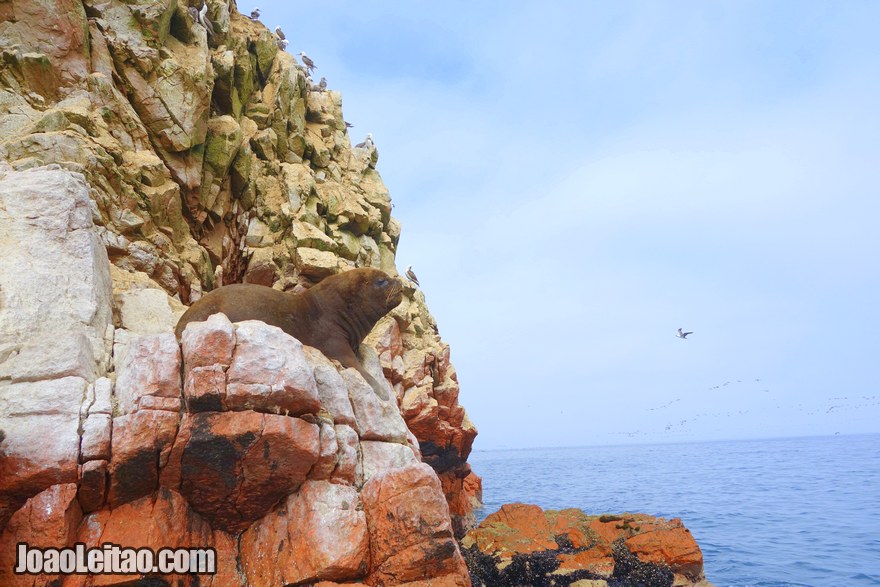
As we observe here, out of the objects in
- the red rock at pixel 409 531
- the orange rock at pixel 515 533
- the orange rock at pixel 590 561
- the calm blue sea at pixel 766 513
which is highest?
the red rock at pixel 409 531

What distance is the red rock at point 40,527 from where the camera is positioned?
4.51 metres

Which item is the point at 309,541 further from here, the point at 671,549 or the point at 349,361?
the point at 671,549

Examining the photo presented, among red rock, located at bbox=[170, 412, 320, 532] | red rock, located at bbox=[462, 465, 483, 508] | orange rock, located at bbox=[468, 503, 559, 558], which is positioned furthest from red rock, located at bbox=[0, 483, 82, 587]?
red rock, located at bbox=[462, 465, 483, 508]

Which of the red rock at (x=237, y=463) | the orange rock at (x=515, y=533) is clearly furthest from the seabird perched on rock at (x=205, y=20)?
the orange rock at (x=515, y=533)

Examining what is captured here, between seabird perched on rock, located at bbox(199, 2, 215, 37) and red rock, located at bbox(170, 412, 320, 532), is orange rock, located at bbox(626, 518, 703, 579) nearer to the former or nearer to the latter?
red rock, located at bbox(170, 412, 320, 532)

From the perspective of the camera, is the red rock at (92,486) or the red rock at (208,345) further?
the red rock at (208,345)

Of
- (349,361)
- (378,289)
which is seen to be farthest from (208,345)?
(378,289)

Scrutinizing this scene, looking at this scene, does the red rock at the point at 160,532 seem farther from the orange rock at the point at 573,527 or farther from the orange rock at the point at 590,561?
the orange rock at the point at 573,527

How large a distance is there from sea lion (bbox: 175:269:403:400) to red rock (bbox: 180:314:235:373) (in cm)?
173

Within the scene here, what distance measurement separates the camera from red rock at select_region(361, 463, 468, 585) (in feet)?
17.0

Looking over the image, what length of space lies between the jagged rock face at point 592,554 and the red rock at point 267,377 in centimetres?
716

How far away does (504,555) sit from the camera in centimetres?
1286

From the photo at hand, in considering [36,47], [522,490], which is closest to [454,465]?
[36,47]

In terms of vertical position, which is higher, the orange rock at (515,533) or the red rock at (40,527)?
the red rock at (40,527)
